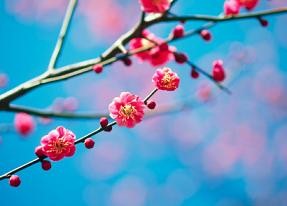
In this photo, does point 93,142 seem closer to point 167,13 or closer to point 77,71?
point 77,71

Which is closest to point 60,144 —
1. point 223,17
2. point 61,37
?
point 61,37

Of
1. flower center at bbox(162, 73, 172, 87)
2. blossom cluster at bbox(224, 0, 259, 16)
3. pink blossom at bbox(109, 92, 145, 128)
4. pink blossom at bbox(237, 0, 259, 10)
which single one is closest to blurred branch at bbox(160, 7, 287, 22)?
blossom cluster at bbox(224, 0, 259, 16)

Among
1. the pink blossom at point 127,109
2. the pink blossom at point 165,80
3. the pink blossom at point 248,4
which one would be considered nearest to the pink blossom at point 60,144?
the pink blossom at point 127,109

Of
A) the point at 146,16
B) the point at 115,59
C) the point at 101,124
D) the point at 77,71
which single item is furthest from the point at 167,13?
the point at 101,124

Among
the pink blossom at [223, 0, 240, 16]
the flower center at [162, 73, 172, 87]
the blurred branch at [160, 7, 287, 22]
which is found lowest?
the flower center at [162, 73, 172, 87]

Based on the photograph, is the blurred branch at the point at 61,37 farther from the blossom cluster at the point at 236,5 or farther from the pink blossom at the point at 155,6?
the blossom cluster at the point at 236,5

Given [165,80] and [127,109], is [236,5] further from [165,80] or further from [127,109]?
[127,109]

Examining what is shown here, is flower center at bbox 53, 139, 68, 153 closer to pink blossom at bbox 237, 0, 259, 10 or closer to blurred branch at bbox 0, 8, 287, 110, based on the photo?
blurred branch at bbox 0, 8, 287, 110
